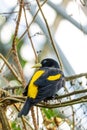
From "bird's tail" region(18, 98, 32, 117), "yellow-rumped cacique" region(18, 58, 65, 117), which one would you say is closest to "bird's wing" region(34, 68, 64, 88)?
"yellow-rumped cacique" region(18, 58, 65, 117)

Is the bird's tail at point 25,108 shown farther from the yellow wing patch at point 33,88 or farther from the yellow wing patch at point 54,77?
the yellow wing patch at point 54,77

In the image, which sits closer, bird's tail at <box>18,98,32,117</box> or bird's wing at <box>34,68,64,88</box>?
bird's tail at <box>18,98,32,117</box>

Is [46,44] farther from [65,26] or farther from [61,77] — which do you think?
[61,77]

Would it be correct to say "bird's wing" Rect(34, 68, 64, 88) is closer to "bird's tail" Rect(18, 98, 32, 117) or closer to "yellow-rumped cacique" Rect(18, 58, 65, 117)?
"yellow-rumped cacique" Rect(18, 58, 65, 117)

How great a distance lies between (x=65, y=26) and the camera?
9.49 feet

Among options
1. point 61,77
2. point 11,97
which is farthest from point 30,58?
point 11,97

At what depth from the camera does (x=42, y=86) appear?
1502 millimetres

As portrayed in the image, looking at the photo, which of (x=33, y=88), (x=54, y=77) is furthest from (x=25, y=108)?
(x=54, y=77)

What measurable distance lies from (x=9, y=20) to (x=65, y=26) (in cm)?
35

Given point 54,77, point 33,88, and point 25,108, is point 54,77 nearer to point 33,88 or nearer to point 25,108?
point 33,88

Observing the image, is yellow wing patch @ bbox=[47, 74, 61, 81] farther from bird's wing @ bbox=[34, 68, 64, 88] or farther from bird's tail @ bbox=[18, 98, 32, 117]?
bird's tail @ bbox=[18, 98, 32, 117]

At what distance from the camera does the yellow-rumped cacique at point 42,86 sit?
140 centimetres

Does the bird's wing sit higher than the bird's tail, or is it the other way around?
the bird's wing

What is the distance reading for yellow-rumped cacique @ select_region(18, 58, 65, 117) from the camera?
140cm
